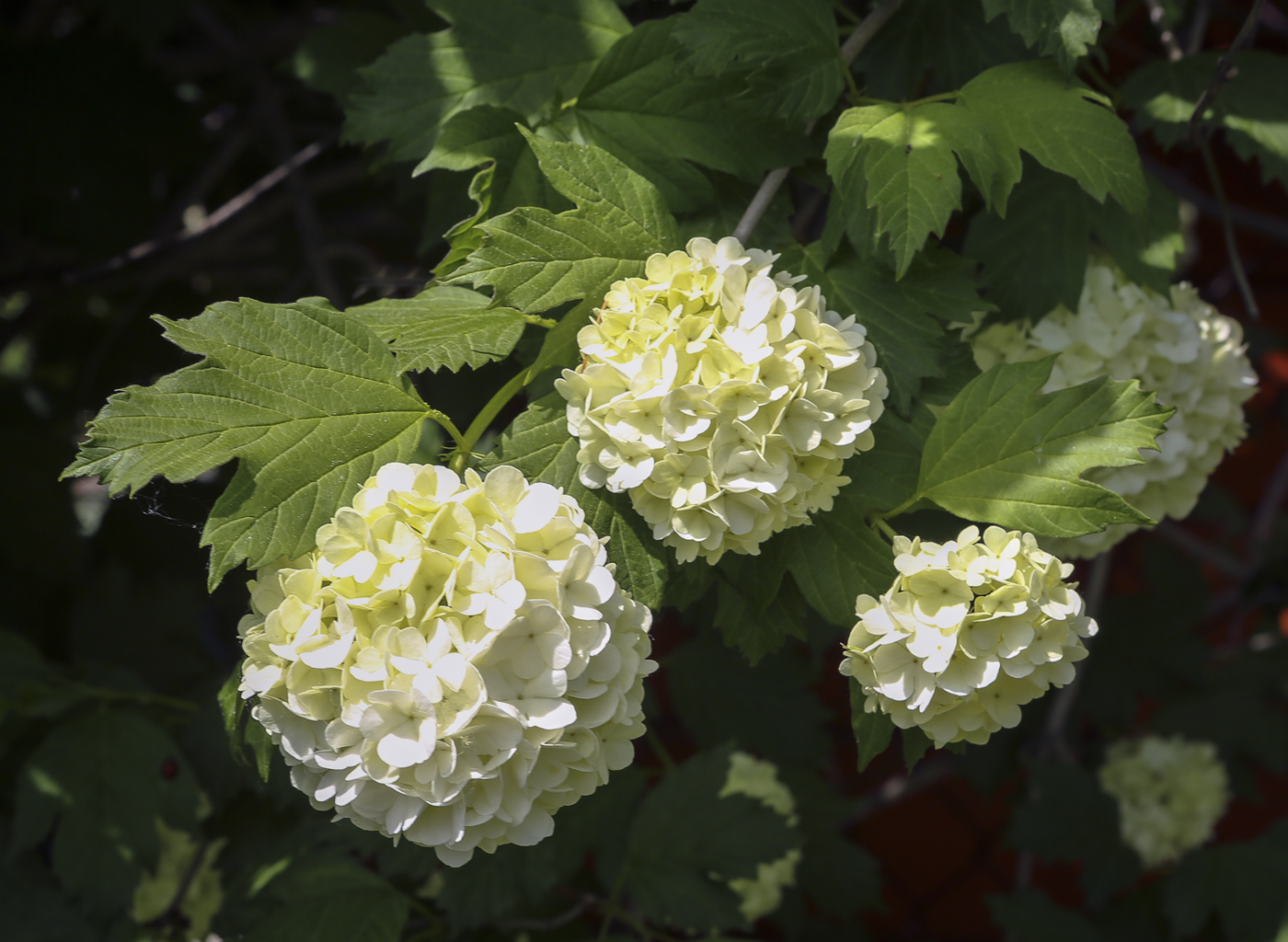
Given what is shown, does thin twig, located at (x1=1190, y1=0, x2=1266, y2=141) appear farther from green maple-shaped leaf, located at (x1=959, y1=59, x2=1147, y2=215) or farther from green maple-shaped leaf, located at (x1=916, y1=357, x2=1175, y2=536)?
green maple-shaped leaf, located at (x1=916, y1=357, x2=1175, y2=536)

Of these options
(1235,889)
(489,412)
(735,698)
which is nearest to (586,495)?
(489,412)

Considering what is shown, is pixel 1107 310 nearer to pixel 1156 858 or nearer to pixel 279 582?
pixel 279 582

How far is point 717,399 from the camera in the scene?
0.89 m

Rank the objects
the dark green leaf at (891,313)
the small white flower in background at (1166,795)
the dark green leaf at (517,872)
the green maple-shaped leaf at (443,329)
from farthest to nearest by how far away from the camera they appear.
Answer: the small white flower in background at (1166,795), the dark green leaf at (517,872), the dark green leaf at (891,313), the green maple-shaped leaf at (443,329)

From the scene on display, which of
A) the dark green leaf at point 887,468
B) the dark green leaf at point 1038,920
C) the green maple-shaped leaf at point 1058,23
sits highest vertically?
the green maple-shaped leaf at point 1058,23

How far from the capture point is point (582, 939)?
1.67 meters

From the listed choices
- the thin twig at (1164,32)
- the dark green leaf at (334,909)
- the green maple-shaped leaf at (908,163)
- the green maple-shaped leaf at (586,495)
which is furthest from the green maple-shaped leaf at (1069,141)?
the dark green leaf at (334,909)

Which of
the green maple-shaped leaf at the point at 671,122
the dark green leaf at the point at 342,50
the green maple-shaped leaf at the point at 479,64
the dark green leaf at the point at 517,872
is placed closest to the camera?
the green maple-shaped leaf at the point at 671,122

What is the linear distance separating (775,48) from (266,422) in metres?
0.70

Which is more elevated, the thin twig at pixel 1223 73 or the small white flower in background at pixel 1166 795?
the thin twig at pixel 1223 73

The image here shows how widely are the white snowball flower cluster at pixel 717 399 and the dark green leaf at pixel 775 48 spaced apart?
0.27m

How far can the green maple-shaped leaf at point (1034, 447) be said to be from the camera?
3.07 ft

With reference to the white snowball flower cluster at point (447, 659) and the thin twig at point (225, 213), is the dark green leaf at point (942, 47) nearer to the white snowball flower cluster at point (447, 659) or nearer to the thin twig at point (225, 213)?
the white snowball flower cluster at point (447, 659)

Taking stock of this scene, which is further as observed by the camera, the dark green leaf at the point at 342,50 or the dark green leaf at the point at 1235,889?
the dark green leaf at the point at 1235,889
